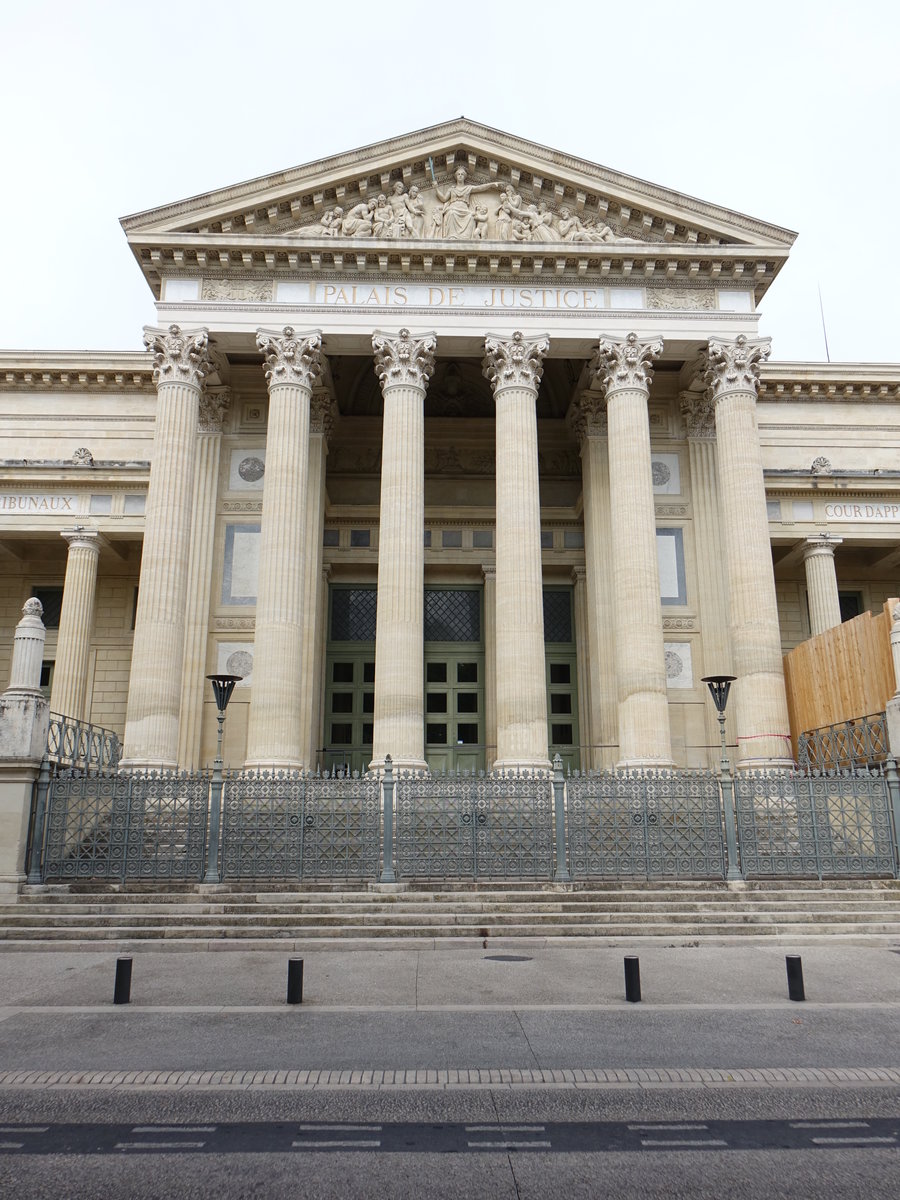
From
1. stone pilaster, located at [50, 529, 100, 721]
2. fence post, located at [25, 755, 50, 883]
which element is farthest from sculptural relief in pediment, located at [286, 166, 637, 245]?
fence post, located at [25, 755, 50, 883]

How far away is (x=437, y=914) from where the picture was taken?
14.0 meters

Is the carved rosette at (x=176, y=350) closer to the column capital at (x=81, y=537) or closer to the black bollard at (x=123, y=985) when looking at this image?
the column capital at (x=81, y=537)

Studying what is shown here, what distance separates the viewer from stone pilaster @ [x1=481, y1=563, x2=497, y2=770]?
2659cm

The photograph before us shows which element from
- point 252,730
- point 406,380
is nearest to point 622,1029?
point 252,730

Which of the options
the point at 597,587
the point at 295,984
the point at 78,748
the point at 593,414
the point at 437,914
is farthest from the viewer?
the point at 593,414

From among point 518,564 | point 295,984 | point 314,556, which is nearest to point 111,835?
point 295,984

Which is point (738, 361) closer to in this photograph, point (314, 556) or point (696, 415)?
point (696, 415)

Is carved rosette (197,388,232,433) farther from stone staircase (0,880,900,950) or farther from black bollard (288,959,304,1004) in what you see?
black bollard (288,959,304,1004)

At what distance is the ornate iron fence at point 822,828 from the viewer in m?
15.9

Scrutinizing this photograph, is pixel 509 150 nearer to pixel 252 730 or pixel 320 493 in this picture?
pixel 320 493

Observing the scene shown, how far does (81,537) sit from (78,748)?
10.2m

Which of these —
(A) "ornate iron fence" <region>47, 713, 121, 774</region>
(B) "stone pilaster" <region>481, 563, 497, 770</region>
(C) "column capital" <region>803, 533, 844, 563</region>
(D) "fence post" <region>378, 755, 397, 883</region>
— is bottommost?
(D) "fence post" <region>378, 755, 397, 883</region>

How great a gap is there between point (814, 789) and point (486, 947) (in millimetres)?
7161

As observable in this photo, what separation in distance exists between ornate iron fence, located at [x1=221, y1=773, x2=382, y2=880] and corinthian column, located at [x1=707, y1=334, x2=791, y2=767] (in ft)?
32.1
